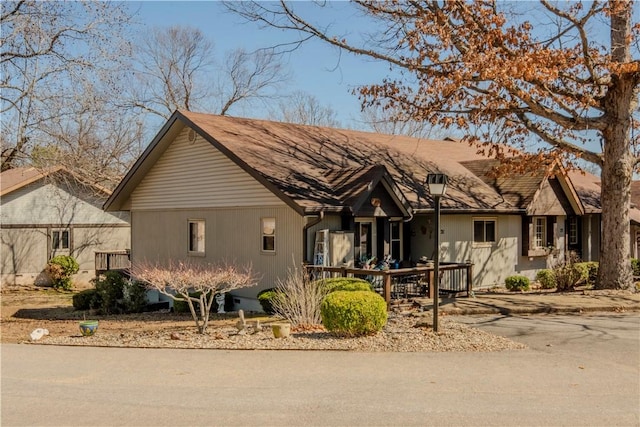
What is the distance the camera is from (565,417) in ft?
22.8

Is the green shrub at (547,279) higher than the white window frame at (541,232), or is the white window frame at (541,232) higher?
the white window frame at (541,232)

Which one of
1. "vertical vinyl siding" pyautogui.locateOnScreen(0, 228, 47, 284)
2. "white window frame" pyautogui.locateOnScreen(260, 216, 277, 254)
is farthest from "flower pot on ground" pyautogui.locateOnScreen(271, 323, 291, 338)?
"vertical vinyl siding" pyautogui.locateOnScreen(0, 228, 47, 284)

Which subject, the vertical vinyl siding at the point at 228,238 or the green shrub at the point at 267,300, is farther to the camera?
the vertical vinyl siding at the point at 228,238

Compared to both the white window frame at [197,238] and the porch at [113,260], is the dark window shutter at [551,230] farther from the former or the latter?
the porch at [113,260]

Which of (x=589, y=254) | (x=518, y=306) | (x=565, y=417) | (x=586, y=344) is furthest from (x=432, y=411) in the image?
(x=589, y=254)

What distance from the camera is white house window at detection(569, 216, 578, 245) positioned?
26.0 metres

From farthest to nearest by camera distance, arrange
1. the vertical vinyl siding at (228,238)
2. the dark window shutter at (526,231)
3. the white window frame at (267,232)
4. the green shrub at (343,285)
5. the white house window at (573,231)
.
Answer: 1. the white house window at (573,231)
2. the dark window shutter at (526,231)
3. the white window frame at (267,232)
4. the vertical vinyl siding at (228,238)
5. the green shrub at (343,285)

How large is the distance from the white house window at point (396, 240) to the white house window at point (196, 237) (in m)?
6.15

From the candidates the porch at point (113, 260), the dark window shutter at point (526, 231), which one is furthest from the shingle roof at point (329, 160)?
the porch at point (113, 260)

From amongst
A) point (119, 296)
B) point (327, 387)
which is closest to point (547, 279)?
point (119, 296)

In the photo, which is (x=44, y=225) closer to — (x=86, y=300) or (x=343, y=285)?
(x=86, y=300)

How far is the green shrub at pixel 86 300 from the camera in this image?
794 inches

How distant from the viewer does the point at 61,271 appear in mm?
28000

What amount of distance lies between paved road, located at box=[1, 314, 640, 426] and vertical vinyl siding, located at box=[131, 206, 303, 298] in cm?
662
